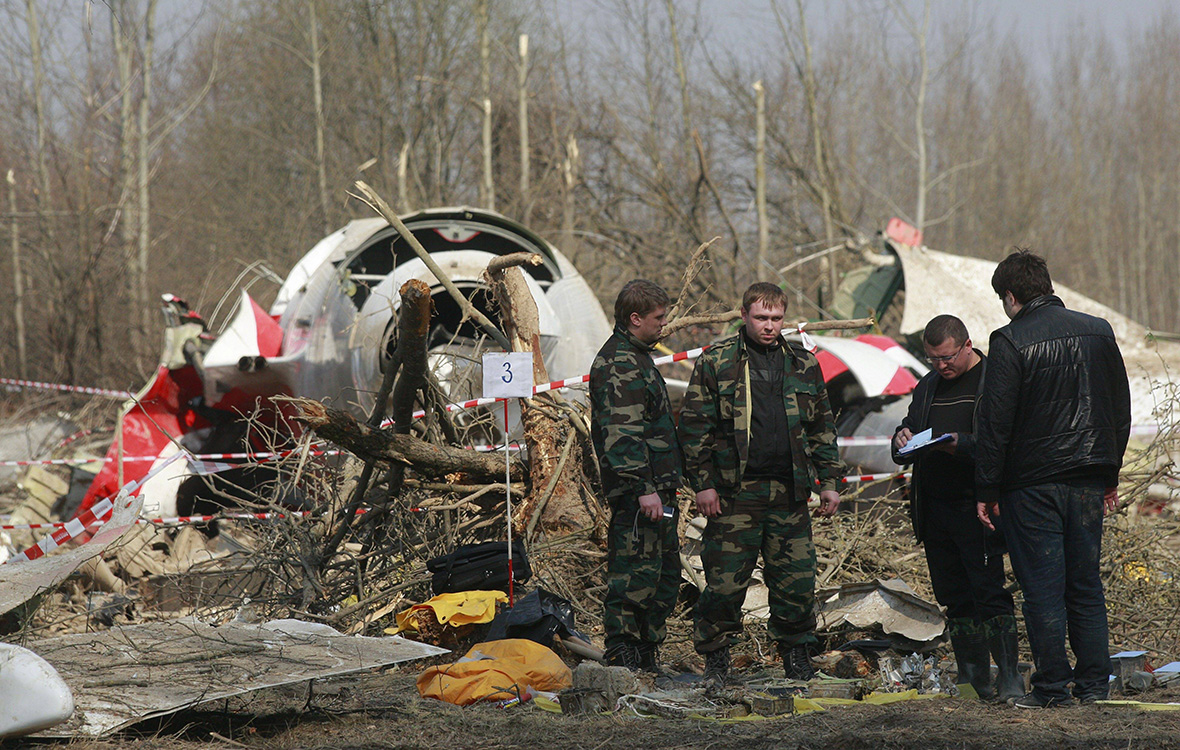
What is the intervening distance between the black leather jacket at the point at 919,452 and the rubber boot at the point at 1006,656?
1.56 ft

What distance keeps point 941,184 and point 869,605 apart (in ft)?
102

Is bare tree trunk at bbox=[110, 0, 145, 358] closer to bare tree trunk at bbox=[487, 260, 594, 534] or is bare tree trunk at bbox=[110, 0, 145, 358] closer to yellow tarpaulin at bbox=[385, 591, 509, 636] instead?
bare tree trunk at bbox=[487, 260, 594, 534]

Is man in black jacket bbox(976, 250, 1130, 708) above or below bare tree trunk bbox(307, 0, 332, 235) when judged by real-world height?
below

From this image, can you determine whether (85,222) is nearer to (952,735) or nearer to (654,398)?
(654,398)

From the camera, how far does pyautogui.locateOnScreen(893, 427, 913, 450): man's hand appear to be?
15.8 feet

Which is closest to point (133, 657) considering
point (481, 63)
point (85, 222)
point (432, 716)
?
point (432, 716)

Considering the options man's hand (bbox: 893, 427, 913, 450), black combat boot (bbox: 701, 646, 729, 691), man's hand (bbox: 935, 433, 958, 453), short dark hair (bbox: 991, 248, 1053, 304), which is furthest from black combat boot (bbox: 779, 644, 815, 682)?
short dark hair (bbox: 991, 248, 1053, 304)

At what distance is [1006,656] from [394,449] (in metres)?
3.24

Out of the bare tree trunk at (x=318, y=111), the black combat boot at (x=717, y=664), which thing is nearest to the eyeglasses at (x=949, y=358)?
the black combat boot at (x=717, y=664)

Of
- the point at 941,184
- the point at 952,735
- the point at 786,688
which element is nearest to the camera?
the point at 952,735

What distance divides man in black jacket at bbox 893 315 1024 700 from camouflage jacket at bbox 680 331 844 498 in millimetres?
388

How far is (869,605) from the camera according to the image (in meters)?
5.65

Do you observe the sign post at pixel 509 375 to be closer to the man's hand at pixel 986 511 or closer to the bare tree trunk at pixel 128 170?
the man's hand at pixel 986 511

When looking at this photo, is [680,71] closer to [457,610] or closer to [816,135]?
[816,135]
